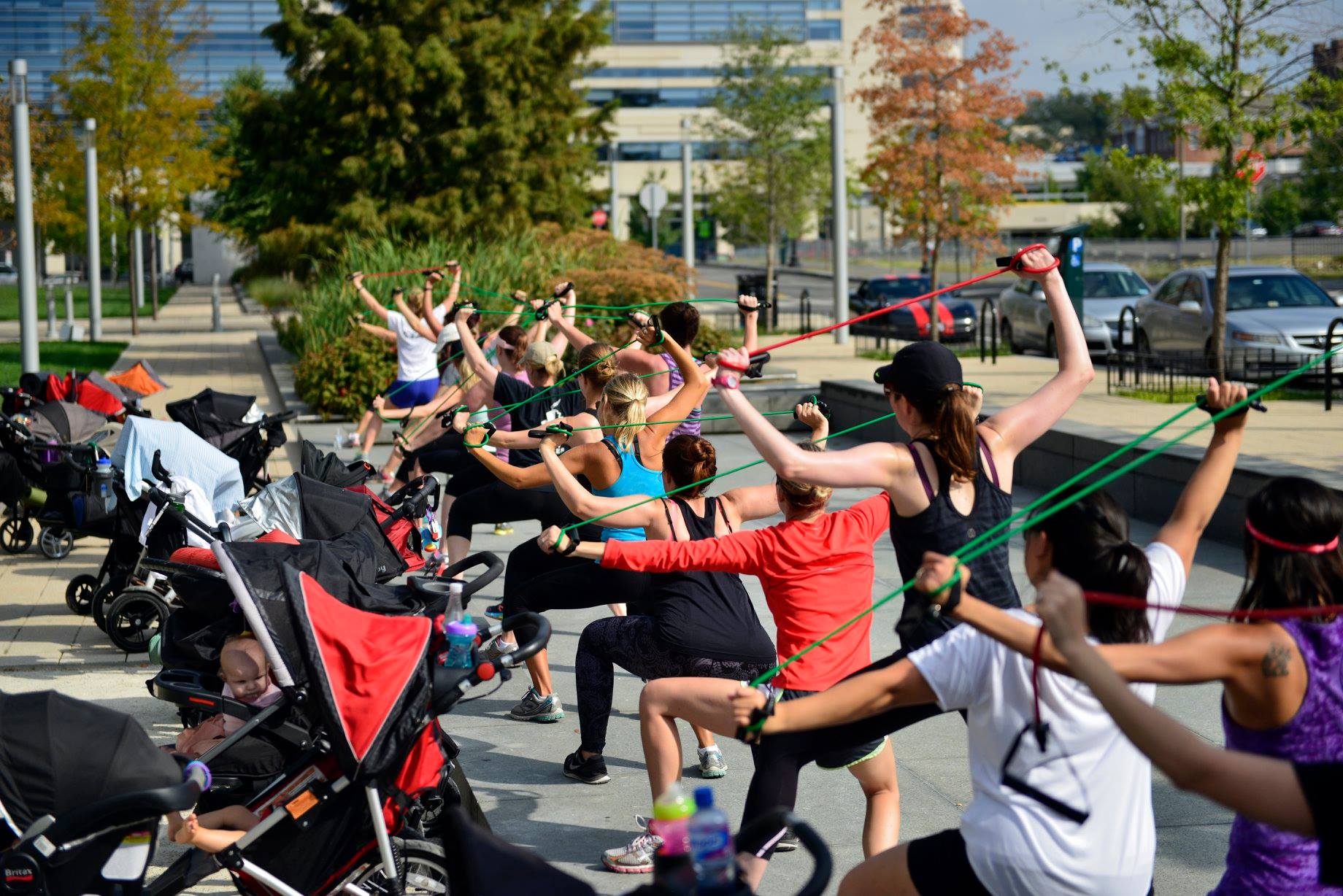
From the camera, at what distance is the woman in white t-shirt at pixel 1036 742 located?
120 inches

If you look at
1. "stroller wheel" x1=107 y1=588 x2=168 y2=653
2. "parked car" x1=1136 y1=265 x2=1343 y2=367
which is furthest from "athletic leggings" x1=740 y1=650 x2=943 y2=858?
"parked car" x1=1136 y1=265 x2=1343 y2=367

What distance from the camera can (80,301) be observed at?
155 feet

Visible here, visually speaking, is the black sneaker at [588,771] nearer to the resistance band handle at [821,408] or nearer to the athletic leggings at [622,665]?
the athletic leggings at [622,665]

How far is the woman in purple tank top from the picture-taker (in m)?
2.88

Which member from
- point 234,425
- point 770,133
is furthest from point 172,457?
point 770,133

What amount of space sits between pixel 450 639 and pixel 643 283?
15.1 metres

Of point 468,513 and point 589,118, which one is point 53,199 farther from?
point 468,513

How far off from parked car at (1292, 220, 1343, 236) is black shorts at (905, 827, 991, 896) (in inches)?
2364

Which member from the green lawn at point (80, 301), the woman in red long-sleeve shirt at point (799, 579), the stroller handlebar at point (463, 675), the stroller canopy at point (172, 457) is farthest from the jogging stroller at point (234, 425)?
the green lawn at point (80, 301)

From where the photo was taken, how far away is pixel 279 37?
→ 25703 millimetres

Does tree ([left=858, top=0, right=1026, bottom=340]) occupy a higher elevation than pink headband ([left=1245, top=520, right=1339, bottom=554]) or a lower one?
higher

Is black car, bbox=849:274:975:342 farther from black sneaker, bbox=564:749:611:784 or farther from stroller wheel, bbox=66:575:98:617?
black sneaker, bbox=564:749:611:784

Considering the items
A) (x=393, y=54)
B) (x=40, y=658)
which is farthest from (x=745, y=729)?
(x=393, y=54)

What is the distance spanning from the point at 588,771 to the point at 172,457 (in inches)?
124
